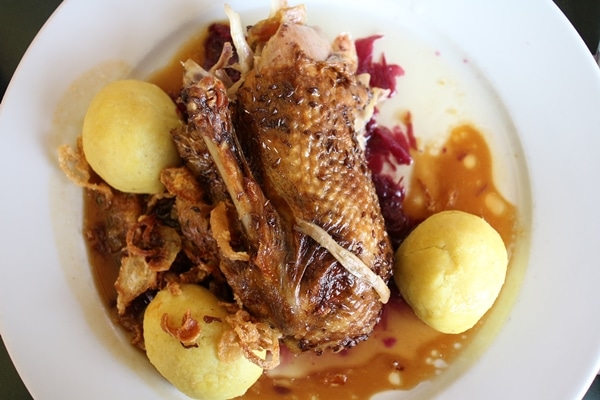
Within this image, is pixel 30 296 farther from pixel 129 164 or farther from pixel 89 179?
pixel 129 164

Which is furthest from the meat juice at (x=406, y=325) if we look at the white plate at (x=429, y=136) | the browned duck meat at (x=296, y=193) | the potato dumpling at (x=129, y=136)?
the browned duck meat at (x=296, y=193)

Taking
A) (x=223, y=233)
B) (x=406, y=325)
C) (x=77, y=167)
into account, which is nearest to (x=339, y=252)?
(x=223, y=233)

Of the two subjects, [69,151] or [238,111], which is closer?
[238,111]

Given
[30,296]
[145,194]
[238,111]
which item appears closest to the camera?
[238,111]

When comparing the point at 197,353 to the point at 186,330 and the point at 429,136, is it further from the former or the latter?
the point at 429,136

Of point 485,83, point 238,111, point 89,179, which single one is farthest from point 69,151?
point 485,83

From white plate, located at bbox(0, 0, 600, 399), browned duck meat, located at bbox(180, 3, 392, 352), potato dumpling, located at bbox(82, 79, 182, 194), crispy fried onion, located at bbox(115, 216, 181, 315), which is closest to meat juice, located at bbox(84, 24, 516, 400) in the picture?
white plate, located at bbox(0, 0, 600, 399)
